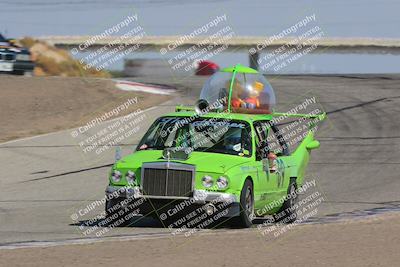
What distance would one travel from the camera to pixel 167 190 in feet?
37.3

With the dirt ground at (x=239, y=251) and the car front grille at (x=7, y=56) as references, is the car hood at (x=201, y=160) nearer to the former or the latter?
the dirt ground at (x=239, y=251)

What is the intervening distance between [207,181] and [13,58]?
2482 centimetres

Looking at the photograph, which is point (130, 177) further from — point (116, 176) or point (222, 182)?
point (222, 182)

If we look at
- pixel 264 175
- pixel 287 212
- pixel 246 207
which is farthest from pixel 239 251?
pixel 287 212

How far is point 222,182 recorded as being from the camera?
11344 millimetres

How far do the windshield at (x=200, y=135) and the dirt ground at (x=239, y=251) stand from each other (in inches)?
72.0

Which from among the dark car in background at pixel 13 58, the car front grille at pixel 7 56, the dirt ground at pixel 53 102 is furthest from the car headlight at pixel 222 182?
the car front grille at pixel 7 56

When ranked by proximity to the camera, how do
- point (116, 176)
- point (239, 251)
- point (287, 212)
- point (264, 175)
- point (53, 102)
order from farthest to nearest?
1. point (53, 102)
2. point (287, 212)
3. point (264, 175)
4. point (116, 176)
5. point (239, 251)

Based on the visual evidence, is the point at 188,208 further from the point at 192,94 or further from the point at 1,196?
the point at 192,94

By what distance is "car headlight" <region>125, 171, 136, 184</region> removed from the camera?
37.8 ft

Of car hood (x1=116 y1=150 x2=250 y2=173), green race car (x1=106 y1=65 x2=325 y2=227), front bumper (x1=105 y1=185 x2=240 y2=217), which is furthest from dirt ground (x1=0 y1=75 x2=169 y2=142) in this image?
front bumper (x1=105 y1=185 x2=240 y2=217)

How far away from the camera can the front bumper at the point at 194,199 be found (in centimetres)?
1131

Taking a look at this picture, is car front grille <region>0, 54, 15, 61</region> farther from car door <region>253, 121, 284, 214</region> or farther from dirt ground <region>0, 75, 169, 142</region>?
car door <region>253, 121, 284, 214</region>

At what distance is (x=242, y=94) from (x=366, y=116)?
1347 centimetres
